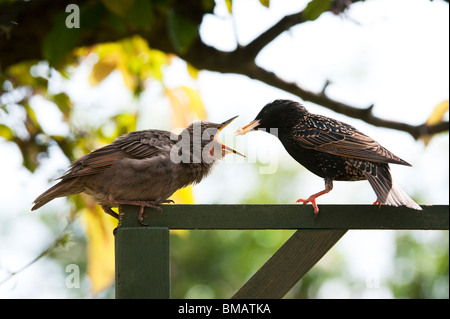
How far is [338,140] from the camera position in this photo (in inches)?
143

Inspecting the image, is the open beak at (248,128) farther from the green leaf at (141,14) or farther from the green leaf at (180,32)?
the green leaf at (141,14)

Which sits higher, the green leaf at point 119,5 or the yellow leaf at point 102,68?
the green leaf at point 119,5

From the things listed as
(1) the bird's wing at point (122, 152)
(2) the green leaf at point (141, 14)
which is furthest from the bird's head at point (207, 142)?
(2) the green leaf at point (141, 14)

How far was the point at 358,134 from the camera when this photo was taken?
3.71 m

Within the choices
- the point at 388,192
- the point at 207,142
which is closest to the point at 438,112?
the point at 388,192

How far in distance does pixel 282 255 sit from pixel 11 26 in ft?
8.63

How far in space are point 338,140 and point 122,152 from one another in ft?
4.20

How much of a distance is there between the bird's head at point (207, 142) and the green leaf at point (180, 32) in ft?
1.74

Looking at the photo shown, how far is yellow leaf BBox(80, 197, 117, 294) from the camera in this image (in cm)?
422

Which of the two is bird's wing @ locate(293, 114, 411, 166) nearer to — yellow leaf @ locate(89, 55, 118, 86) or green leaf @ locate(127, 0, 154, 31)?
green leaf @ locate(127, 0, 154, 31)

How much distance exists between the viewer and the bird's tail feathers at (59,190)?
11.4ft

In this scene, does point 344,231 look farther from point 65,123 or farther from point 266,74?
point 65,123

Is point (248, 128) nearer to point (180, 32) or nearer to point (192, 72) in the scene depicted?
point (180, 32)

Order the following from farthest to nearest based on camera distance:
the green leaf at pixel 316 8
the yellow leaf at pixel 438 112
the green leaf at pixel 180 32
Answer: the green leaf at pixel 180 32 → the yellow leaf at pixel 438 112 → the green leaf at pixel 316 8
